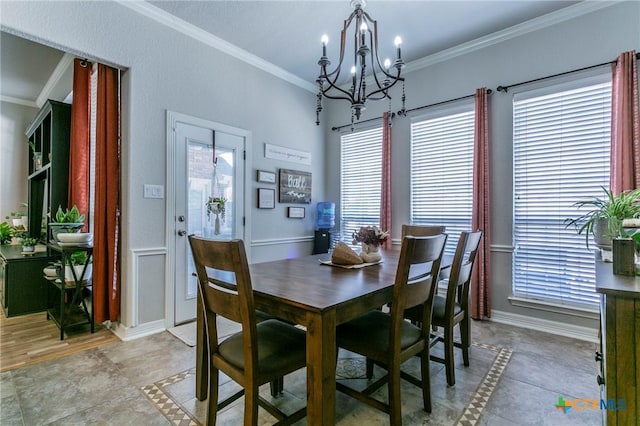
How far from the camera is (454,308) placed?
6.88 feet

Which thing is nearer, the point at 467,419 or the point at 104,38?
the point at 467,419

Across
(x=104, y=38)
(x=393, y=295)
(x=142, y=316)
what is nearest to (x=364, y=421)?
(x=393, y=295)

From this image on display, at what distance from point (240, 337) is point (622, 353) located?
60.3 inches

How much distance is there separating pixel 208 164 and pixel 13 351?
223cm

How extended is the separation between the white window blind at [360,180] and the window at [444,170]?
1.82 ft

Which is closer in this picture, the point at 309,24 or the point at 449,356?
the point at 449,356

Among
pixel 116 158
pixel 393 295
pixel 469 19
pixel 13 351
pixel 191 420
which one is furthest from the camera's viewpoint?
pixel 469 19

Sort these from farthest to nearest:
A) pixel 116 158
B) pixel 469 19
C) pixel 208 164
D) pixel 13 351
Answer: pixel 208 164
pixel 469 19
pixel 116 158
pixel 13 351

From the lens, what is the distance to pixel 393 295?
147 centimetres

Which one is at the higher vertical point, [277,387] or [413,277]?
[413,277]

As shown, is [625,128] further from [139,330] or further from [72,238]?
[72,238]

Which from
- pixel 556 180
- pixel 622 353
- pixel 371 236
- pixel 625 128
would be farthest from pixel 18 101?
pixel 625 128

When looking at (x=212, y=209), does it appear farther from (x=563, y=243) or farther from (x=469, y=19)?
(x=563, y=243)

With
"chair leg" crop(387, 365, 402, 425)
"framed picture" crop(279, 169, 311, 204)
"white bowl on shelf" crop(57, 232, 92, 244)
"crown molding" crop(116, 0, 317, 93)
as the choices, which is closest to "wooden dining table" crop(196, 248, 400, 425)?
"chair leg" crop(387, 365, 402, 425)
